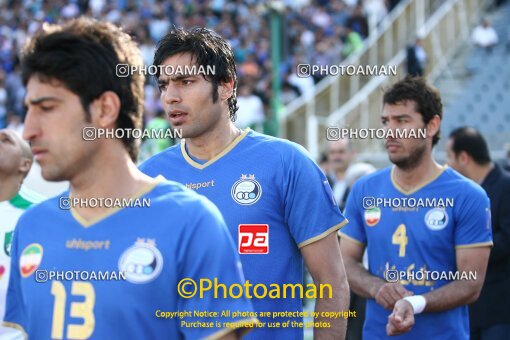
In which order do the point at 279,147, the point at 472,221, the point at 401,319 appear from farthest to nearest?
the point at 472,221, the point at 401,319, the point at 279,147

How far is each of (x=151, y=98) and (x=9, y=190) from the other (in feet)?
46.4

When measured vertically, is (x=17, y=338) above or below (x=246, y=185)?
below

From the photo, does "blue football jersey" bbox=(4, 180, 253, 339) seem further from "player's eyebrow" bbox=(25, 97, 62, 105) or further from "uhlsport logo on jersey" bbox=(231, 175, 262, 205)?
"uhlsport logo on jersey" bbox=(231, 175, 262, 205)

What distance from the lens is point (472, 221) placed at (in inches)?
219

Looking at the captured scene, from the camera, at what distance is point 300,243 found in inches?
174

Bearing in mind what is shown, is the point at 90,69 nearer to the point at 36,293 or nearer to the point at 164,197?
the point at 164,197

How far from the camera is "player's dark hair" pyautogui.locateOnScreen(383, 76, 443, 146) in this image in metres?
5.98

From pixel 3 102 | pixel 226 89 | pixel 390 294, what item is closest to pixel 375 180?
pixel 390 294

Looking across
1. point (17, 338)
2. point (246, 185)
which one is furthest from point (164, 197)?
point (17, 338)

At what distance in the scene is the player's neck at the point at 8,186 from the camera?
5.57 metres

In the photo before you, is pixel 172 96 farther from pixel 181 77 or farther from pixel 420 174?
pixel 420 174

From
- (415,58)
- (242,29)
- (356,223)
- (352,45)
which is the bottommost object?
(356,223)

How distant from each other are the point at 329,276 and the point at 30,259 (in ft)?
5.14

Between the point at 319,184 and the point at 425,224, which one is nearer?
the point at 319,184
